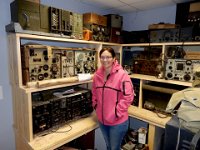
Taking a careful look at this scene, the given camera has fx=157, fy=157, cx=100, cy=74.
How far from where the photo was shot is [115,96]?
1643 millimetres

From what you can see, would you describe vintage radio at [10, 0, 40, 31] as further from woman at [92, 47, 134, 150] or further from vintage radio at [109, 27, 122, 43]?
vintage radio at [109, 27, 122, 43]

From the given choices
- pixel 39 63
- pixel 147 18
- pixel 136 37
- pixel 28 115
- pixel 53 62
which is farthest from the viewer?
pixel 147 18

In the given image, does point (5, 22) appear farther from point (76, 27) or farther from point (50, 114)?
point (50, 114)

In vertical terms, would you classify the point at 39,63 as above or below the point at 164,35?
below

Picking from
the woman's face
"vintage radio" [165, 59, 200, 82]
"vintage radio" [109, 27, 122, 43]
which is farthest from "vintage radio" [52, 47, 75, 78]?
"vintage radio" [165, 59, 200, 82]

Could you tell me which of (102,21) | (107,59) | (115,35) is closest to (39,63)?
(107,59)

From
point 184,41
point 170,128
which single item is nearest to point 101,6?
point 184,41

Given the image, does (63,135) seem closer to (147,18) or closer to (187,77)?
(187,77)

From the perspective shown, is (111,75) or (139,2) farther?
(139,2)

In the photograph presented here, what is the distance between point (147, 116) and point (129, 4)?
5.54ft

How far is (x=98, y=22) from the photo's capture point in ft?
7.29

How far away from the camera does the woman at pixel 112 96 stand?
5.37 ft

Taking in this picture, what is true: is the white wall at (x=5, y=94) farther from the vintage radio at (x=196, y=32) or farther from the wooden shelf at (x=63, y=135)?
the vintage radio at (x=196, y=32)

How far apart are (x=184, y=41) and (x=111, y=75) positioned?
1.11m
